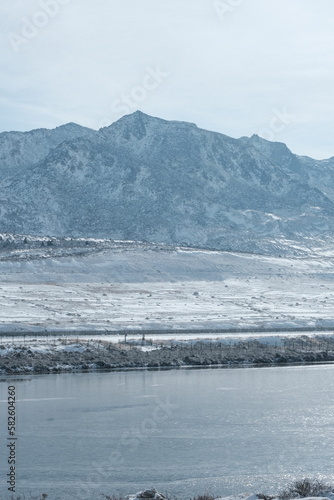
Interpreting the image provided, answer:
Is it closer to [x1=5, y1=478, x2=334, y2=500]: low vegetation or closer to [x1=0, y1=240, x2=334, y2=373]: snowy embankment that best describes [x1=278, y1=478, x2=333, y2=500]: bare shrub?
[x1=5, y1=478, x2=334, y2=500]: low vegetation

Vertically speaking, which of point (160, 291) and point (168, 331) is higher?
point (160, 291)

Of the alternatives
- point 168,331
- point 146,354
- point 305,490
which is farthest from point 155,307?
point 305,490

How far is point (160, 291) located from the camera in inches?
4446

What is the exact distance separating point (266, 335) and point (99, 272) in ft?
175

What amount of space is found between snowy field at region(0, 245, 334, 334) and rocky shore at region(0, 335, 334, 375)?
8916 mm

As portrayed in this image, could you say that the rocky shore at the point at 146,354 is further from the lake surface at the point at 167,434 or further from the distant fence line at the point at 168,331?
the distant fence line at the point at 168,331

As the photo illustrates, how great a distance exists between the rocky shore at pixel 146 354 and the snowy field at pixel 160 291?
→ 8916 mm

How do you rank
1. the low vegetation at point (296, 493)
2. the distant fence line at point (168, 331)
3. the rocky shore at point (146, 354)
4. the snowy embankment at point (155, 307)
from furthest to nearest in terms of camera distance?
the distant fence line at point (168, 331)
the snowy embankment at point (155, 307)
the rocky shore at point (146, 354)
the low vegetation at point (296, 493)

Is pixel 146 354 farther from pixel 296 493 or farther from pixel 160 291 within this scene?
pixel 160 291

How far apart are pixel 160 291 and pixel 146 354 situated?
171 ft

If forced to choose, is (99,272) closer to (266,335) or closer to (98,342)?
(266,335)

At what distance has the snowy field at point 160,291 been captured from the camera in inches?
3169

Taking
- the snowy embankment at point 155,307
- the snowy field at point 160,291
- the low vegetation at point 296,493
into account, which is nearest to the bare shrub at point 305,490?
the low vegetation at point 296,493

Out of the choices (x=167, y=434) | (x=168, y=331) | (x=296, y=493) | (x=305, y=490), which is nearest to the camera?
(x=296, y=493)
